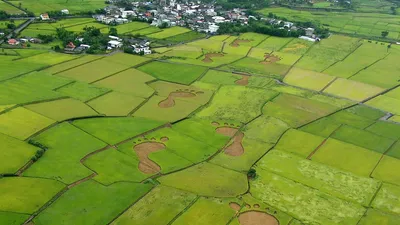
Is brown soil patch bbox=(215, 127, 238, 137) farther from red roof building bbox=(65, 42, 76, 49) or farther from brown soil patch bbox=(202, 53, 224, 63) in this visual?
red roof building bbox=(65, 42, 76, 49)

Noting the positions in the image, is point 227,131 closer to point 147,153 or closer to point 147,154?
point 147,153

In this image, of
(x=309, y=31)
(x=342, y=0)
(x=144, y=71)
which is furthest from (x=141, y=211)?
(x=342, y=0)

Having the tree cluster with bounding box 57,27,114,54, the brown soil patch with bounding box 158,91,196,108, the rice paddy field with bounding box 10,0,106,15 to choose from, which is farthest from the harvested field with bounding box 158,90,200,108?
the rice paddy field with bounding box 10,0,106,15

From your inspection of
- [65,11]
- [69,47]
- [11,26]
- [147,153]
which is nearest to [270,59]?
[69,47]

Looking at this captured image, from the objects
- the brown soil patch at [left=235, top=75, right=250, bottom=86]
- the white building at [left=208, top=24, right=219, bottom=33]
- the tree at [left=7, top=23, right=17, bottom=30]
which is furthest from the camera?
the white building at [left=208, top=24, right=219, bottom=33]

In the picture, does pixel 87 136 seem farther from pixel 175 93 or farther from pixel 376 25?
pixel 376 25

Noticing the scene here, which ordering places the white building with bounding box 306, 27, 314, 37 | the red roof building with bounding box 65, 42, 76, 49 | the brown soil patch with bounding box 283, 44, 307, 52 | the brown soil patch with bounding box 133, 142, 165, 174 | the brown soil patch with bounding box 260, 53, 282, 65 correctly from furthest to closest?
the white building with bounding box 306, 27, 314, 37, the brown soil patch with bounding box 283, 44, 307, 52, the brown soil patch with bounding box 260, 53, 282, 65, the red roof building with bounding box 65, 42, 76, 49, the brown soil patch with bounding box 133, 142, 165, 174

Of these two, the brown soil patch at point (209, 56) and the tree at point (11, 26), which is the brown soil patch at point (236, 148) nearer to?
the brown soil patch at point (209, 56)
